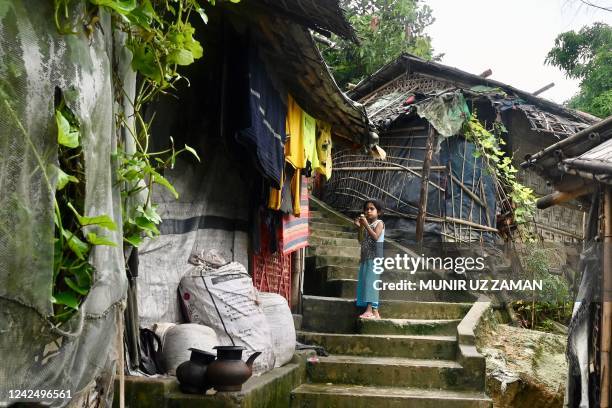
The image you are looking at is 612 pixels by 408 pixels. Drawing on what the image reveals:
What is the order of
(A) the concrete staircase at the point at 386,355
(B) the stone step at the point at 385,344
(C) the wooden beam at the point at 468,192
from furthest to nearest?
(C) the wooden beam at the point at 468,192, (B) the stone step at the point at 385,344, (A) the concrete staircase at the point at 386,355

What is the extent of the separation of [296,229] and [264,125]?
113 inches

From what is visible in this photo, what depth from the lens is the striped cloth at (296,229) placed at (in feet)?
27.5

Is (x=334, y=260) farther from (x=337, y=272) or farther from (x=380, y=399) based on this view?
(x=380, y=399)

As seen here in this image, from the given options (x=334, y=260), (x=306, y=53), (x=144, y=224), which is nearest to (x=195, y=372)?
(x=144, y=224)

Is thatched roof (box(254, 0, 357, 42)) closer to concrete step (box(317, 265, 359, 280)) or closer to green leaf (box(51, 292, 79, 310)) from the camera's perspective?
green leaf (box(51, 292, 79, 310))

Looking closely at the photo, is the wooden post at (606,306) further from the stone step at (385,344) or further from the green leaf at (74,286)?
the green leaf at (74,286)

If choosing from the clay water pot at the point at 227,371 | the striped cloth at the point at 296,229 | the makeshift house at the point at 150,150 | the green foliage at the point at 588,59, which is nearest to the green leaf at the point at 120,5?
Answer: the makeshift house at the point at 150,150

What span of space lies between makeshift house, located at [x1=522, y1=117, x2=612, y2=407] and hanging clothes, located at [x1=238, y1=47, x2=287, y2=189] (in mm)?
2594

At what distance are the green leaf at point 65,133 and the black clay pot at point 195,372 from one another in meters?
2.66

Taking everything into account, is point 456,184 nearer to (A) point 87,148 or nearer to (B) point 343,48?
(B) point 343,48

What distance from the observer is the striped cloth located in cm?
837

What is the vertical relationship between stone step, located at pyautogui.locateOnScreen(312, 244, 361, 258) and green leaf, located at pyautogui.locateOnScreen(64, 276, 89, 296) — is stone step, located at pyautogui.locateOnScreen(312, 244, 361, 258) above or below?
above

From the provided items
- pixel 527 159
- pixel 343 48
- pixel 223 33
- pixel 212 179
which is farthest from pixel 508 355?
pixel 343 48

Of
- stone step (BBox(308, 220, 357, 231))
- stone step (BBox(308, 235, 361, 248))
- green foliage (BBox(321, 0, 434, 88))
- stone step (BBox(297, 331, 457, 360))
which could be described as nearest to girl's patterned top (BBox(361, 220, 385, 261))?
stone step (BBox(297, 331, 457, 360))
